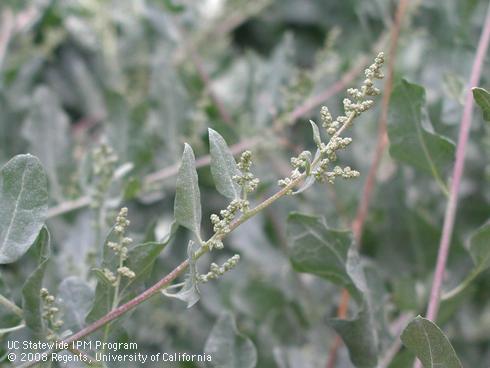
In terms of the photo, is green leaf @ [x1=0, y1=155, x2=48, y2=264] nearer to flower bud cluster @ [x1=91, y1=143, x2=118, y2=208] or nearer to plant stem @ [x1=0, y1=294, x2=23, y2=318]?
plant stem @ [x1=0, y1=294, x2=23, y2=318]

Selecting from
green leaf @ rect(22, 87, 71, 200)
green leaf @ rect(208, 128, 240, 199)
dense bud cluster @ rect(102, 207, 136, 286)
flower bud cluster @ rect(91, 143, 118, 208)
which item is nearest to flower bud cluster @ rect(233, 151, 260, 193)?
green leaf @ rect(208, 128, 240, 199)

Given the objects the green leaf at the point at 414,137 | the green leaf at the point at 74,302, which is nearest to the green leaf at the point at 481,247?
the green leaf at the point at 414,137

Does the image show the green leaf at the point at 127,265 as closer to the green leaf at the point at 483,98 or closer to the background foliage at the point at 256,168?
the background foliage at the point at 256,168

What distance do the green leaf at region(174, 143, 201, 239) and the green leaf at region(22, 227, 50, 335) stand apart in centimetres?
16

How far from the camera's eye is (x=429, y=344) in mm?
842

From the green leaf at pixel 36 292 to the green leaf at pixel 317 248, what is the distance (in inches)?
12.8

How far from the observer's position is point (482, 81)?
51.1 inches

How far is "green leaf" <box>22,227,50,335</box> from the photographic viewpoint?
32.5 inches

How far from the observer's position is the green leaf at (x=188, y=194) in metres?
0.80

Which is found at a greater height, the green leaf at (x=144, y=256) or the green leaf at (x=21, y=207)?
the green leaf at (x=21, y=207)

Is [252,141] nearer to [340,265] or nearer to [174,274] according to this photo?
[340,265]

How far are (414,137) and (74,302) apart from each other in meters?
0.51

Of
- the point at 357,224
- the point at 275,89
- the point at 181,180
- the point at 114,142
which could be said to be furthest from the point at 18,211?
the point at 275,89

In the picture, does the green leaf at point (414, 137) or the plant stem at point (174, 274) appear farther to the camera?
the green leaf at point (414, 137)
